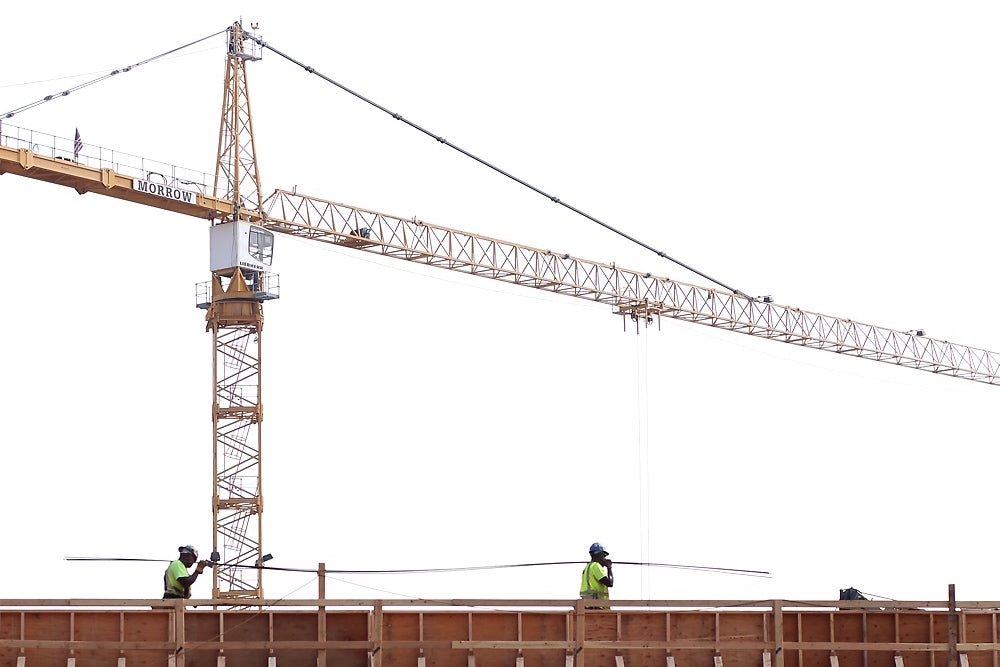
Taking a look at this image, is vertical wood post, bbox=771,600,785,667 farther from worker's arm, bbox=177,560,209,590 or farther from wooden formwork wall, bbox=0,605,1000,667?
worker's arm, bbox=177,560,209,590

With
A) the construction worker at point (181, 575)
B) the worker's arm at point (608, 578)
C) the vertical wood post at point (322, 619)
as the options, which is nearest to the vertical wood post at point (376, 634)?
the vertical wood post at point (322, 619)

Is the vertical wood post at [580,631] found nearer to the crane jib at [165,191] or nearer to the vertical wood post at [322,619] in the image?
Result: the vertical wood post at [322,619]

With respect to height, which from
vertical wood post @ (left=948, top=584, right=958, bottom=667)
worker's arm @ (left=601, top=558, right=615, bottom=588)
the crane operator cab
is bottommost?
vertical wood post @ (left=948, top=584, right=958, bottom=667)

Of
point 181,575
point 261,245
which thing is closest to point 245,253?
point 261,245

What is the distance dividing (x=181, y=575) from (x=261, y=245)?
44575mm

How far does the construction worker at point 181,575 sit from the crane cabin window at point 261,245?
4353 cm

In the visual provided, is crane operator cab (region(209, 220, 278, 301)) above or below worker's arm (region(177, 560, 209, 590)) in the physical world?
above

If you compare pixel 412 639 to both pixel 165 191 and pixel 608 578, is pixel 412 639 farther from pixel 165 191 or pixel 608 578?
pixel 165 191

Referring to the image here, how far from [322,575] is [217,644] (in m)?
2.34

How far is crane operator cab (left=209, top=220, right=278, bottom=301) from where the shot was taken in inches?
2847

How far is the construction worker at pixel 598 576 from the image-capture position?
1212 inches

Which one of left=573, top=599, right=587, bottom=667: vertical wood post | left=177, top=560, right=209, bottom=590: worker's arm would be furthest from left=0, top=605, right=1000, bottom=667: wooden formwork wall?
left=177, top=560, right=209, bottom=590: worker's arm

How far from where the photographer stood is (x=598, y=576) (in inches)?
1215

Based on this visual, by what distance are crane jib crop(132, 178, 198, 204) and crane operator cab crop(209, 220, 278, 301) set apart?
2.90 meters
